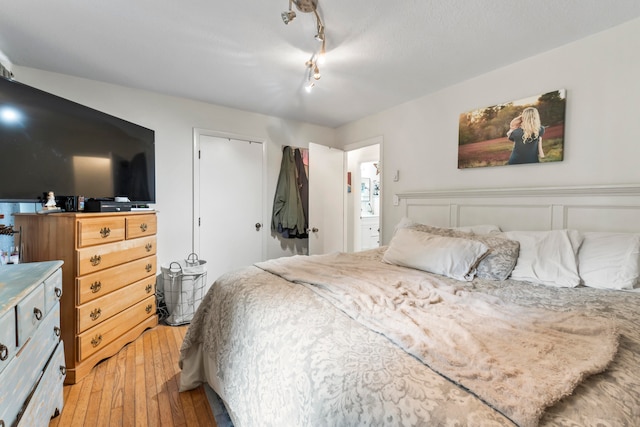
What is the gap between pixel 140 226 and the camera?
213 centimetres

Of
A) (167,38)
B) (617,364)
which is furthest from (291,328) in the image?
(167,38)

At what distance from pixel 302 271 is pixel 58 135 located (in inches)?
71.4

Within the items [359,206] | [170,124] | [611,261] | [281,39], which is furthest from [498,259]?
[170,124]

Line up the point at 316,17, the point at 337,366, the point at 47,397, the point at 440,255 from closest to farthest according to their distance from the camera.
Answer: the point at 337,366, the point at 47,397, the point at 316,17, the point at 440,255

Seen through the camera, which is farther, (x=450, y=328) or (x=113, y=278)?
(x=113, y=278)

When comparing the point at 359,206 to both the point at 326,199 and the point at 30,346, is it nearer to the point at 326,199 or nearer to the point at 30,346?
the point at 326,199

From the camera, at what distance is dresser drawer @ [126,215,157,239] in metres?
2.03

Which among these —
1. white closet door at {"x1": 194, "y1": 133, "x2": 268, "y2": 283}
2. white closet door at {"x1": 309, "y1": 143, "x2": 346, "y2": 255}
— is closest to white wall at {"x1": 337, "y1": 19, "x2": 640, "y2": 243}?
white closet door at {"x1": 309, "y1": 143, "x2": 346, "y2": 255}

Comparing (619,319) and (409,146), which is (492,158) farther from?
(619,319)

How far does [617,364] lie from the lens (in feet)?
2.31

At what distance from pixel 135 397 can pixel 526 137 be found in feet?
10.3

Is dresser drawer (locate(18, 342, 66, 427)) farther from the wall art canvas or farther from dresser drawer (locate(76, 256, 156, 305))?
the wall art canvas

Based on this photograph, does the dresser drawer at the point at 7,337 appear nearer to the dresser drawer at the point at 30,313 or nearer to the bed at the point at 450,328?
the dresser drawer at the point at 30,313

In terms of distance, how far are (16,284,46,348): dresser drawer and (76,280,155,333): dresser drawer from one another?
602 millimetres
